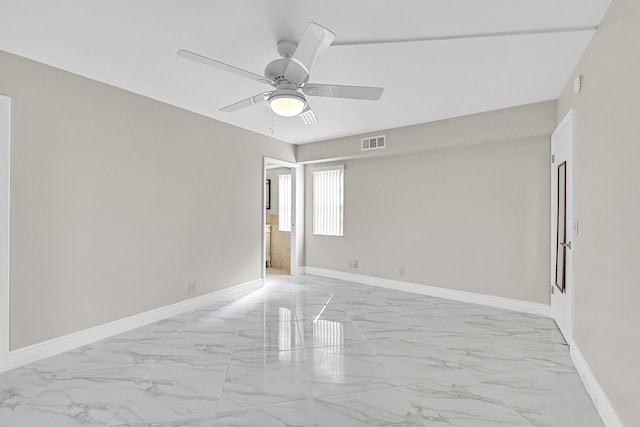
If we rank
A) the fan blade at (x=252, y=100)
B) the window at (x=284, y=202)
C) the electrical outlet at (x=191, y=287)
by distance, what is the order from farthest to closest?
the window at (x=284, y=202)
the electrical outlet at (x=191, y=287)
the fan blade at (x=252, y=100)

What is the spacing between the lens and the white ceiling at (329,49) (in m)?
2.07

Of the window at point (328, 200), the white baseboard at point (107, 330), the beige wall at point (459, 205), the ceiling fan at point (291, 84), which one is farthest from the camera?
the window at point (328, 200)

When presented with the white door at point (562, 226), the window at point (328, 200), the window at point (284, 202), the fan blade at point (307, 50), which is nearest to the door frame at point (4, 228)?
the fan blade at point (307, 50)

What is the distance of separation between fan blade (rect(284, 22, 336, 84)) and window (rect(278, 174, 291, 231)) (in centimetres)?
491

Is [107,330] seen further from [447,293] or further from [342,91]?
[447,293]

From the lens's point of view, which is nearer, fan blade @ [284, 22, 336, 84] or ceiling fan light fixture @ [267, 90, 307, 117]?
fan blade @ [284, 22, 336, 84]

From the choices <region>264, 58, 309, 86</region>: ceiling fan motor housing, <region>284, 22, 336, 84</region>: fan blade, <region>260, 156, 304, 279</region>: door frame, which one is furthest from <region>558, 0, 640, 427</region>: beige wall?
<region>260, 156, 304, 279</region>: door frame

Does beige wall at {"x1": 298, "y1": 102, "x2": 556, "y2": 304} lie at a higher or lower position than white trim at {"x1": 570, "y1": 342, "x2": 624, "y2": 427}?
higher

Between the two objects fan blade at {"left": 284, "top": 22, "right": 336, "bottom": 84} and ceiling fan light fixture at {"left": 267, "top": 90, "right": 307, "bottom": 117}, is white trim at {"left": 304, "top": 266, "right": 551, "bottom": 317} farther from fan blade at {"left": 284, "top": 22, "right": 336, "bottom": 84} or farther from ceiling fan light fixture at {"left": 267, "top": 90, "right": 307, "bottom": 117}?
fan blade at {"left": 284, "top": 22, "right": 336, "bottom": 84}

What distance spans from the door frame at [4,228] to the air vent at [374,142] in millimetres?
4248

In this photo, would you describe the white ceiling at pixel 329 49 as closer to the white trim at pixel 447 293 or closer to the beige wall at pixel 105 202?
the beige wall at pixel 105 202

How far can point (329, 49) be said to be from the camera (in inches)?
101

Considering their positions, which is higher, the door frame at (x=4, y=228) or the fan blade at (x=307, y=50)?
the fan blade at (x=307, y=50)

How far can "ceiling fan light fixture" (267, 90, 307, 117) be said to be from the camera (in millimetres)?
2393
